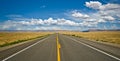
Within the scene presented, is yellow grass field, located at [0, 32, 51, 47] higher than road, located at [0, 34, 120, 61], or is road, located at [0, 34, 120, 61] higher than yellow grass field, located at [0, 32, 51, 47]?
road, located at [0, 34, 120, 61]

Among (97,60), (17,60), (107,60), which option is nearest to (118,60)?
(107,60)

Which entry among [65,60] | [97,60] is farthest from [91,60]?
[65,60]

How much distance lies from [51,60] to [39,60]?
69 cm

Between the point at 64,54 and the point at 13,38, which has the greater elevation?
the point at 64,54

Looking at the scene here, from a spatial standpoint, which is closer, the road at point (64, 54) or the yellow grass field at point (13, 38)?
the road at point (64, 54)

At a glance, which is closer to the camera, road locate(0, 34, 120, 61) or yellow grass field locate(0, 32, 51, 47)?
road locate(0, 34, 120, 61)

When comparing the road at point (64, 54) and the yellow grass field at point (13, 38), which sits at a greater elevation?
the road at point (64, 54)

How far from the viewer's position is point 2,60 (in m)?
8.62

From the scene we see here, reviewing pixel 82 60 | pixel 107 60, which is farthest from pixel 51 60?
pixel 107 60

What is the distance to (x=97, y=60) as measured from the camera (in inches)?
338

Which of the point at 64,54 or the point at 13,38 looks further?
the point at 13,38

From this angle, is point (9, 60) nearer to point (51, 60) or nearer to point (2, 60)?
point (2, 60)

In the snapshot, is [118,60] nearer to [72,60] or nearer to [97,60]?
[97,60]

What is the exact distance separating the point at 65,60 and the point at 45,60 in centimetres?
114
